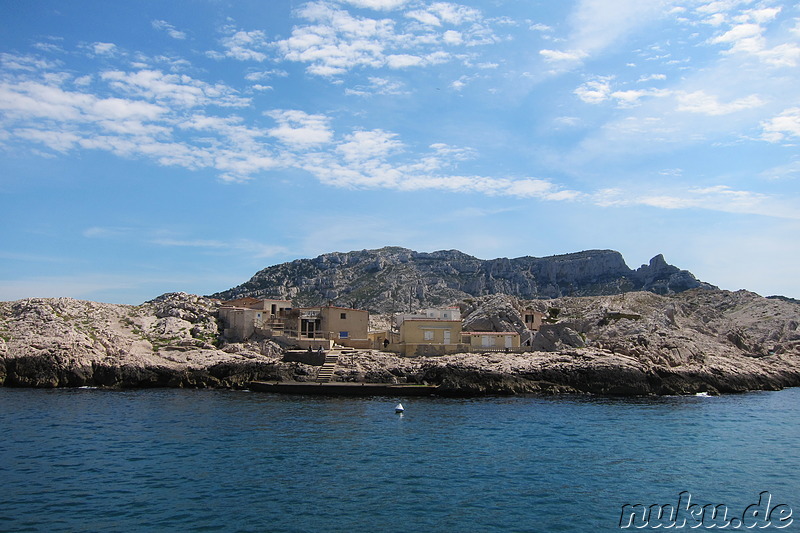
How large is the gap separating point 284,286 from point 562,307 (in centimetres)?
8127

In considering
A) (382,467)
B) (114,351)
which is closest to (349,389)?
(114,351)

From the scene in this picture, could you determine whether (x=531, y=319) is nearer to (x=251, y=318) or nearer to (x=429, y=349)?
(x=429, y=349)

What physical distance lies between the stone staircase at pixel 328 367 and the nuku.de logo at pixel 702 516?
117 ft

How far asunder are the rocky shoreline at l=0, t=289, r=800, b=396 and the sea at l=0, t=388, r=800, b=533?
31.6ft

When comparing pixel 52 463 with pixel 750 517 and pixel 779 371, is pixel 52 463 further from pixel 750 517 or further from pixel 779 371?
pixel 779 371

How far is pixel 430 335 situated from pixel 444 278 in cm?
10280

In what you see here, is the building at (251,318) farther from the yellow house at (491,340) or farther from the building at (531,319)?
the building at (531,319)

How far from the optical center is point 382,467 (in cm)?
2630

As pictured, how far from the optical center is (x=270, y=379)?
179ft

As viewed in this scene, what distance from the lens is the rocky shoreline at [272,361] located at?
53500 millimetres

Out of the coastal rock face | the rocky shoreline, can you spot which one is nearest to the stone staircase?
the rocky shoreline

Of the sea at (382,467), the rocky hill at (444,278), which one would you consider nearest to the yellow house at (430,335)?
the sea at (382,467)

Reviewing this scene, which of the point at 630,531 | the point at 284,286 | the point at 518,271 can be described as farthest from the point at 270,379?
the point at 518,271

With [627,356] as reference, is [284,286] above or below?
above
